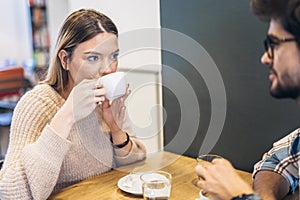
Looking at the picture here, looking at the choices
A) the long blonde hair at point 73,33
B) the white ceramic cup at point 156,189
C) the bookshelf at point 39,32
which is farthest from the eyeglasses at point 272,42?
the bookshelf at point 39,32

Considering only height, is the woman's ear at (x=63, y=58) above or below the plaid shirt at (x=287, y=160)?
above

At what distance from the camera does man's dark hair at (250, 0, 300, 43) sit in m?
0.91

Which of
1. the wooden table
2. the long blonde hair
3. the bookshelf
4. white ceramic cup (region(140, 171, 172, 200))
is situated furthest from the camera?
the bookshelf

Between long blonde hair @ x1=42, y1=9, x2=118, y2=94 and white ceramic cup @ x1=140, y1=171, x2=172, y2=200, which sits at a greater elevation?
long blonde hair @ x1=42, y1=9, x2=118, y2=94

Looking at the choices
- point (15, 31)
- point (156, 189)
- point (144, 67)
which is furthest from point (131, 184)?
point (15, 31)

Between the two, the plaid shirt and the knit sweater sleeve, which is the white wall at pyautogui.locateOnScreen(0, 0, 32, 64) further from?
the plaid shirt

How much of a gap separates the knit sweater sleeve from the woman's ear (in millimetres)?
230

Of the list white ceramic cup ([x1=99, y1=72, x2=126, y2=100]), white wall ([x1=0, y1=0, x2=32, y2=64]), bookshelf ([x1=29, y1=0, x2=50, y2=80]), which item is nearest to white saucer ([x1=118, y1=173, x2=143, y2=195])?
white ceramic cup ([x1=99, y1=72, x2=126, y2=100])

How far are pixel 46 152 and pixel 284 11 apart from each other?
802 millimetres

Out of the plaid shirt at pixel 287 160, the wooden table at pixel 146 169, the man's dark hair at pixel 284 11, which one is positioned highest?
the man's dark hair at pixel 284 11

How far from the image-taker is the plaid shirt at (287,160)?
128 centimetres

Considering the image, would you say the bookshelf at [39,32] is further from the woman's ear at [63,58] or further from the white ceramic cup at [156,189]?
the white ceramic cup at [156,189]

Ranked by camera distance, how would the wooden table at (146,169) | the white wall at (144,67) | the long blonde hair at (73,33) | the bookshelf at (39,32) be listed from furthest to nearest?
the bookshelf at (39,32) < the white wall at (144,67) < the long blonde hair at (73,33) < the wooden table at (146,169)

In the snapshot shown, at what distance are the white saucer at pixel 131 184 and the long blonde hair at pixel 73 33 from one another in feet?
1.32
